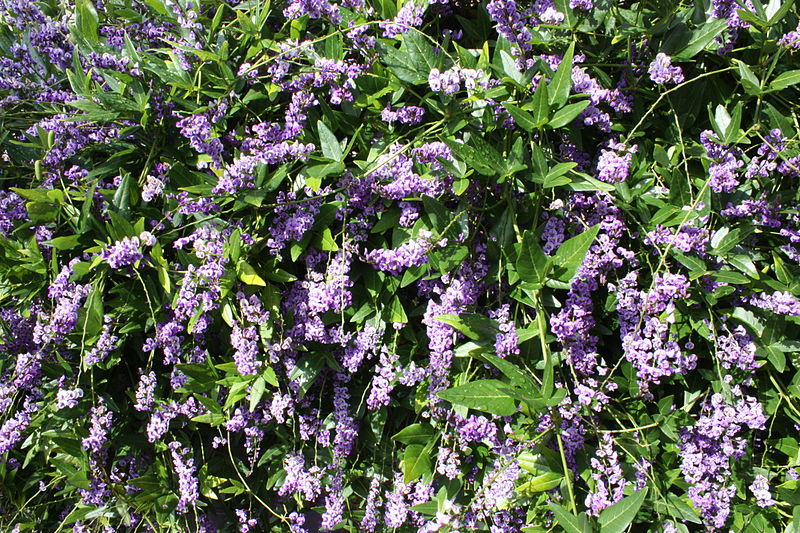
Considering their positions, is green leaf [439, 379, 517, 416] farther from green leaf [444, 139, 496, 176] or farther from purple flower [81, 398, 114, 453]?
purple flower [81, 398, 114, 453]

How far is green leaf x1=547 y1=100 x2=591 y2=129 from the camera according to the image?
181cm

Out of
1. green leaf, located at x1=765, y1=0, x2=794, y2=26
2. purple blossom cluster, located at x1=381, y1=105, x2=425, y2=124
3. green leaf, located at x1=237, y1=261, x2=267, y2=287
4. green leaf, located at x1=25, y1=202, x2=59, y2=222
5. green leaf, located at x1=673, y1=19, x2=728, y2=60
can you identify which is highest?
green leaf, located at x1=765, y1=0, x2=794, y2=26

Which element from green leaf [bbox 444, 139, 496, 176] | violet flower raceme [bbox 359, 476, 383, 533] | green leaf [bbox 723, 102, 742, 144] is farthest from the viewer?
violet flower raceme [bbox 359, 476, 383, 533]

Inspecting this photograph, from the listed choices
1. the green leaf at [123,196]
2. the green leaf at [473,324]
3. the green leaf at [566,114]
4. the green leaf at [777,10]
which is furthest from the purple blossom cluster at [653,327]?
the green leaf at [123,196]

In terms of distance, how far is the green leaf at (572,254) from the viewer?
1.72 meters

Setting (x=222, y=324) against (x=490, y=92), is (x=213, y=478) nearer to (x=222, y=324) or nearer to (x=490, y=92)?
(x=222, y=324)

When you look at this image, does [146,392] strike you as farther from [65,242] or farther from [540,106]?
[540,106]

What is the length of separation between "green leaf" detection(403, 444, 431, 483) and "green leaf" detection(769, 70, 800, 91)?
1.83 m

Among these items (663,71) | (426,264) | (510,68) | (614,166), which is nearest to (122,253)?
(426,264)

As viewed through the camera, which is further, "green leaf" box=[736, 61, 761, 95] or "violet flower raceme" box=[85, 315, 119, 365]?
"violet flower raceme" box=[85, 315, 119, 365]

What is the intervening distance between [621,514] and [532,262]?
0.82m

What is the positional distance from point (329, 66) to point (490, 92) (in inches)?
24.0

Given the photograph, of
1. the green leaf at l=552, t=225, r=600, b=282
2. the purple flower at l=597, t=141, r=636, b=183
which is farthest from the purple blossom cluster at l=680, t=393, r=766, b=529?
the purple flower at l=597, t=141, r=636, b=183

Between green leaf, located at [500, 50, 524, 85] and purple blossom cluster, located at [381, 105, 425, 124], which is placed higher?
green leaf, located at [500, 50, 524, 85]
